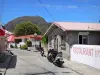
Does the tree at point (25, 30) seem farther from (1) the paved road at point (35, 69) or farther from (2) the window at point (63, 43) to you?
(1) the paved road at point (35, 69)

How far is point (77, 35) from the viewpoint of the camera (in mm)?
24562

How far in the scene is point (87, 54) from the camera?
64.4ft

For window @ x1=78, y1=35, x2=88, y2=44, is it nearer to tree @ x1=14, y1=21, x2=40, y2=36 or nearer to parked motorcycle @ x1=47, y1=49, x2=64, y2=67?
parked motorcycle @ x1=47, y1=49, x2=64, y2=67

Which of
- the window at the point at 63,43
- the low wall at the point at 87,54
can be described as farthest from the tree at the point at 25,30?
the low wall at the point at 87,54

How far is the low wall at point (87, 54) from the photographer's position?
17719 millimetres

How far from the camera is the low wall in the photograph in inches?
698

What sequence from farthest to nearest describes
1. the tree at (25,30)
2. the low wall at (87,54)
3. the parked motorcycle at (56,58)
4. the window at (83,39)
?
the tree at (25,30) → the window at (83,39) → the parked motorcycle at (56,58) → the low wall at (87,54)

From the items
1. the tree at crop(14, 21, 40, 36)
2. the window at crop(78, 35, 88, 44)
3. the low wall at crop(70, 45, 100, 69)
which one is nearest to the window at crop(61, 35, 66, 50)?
the window at crop(78, 35, 88, 44)

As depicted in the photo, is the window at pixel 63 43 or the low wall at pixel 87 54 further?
the window at pixel 63 43

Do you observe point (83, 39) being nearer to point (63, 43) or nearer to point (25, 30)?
point (63, 43)

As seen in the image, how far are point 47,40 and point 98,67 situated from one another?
19.6 metres

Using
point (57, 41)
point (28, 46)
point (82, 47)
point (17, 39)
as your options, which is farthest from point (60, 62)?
point (17, 39)

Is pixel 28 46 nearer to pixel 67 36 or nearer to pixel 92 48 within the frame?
pixel 67 36

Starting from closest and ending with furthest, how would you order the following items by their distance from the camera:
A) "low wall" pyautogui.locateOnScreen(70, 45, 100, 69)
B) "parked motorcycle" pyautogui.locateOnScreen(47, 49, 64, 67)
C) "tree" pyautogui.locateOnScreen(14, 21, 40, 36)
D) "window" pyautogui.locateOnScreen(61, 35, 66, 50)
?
"low wall" pyautogui.locateOnScreen(70, 45, 100, 69), "parked motorcycle" pyautogui.locateOnScreen(47, 49, 64, 67), "window" pyautogui.locateOnScreen(61, 35, 66, 50), "tree" pyautogui.locateOnScreen(14, 21, 40, 36)
